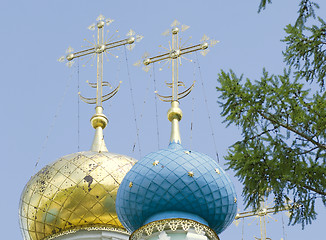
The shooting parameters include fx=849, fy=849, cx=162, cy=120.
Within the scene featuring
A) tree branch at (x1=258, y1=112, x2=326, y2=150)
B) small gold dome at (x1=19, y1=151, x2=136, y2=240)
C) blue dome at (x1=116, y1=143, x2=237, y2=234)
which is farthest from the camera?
small gold dome at (x1=19, y1=151, x2=136, y2=240)

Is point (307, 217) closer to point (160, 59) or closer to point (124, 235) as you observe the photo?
point (124, 235)

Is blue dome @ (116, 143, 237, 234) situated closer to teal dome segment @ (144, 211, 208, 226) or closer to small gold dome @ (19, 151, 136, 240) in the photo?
teal dome segment @ (144, 211, 208, 226)

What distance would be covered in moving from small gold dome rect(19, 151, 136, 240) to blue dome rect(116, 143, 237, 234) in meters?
1.23

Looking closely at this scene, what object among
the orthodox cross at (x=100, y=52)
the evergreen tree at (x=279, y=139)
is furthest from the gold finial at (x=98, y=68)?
the evergreen tree at (x=279, y=139)

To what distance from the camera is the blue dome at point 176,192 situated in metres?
12.5

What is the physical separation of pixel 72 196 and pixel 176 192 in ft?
7.94

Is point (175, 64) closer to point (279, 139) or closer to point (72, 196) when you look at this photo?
point (72, 196)

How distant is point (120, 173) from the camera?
14539 mm

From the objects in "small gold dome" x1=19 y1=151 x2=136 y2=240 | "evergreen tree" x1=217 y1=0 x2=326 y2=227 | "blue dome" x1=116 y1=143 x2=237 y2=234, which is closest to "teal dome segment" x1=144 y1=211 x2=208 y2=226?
"blue dome" x1=116 y1=143 x2=237 y2=234

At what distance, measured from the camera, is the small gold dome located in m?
14.1

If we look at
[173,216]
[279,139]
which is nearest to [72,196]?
[173,216]

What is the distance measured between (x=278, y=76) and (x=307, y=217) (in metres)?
1.15

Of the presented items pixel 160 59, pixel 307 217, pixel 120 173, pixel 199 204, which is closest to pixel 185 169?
pixel 199 204

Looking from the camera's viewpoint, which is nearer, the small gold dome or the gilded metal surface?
the gilded metal surface
